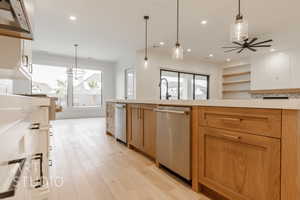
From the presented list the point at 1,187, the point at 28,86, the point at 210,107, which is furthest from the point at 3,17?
the point at 28,86

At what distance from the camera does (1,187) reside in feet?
0.89

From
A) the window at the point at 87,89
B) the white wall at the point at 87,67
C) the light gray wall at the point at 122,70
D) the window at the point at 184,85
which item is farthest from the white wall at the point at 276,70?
the window at the point at 87,89

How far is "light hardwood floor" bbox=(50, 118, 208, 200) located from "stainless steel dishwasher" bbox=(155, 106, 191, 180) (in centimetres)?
17

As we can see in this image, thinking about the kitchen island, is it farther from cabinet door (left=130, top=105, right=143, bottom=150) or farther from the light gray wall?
the light gray wall

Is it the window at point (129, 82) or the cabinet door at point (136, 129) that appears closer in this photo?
the cabinet door at point (136, 129)

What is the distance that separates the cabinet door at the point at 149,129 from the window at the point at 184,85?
4.22 meters

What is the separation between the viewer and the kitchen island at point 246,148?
3.11ft

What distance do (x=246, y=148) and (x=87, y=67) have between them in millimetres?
7608

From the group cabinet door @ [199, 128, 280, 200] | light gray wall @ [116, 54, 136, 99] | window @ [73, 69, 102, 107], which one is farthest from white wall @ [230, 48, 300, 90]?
window @ [73, 69, 102, 107]

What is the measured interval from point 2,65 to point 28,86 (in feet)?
20.7

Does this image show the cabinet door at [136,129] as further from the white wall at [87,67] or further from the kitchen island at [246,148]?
the white wall at [87,67]

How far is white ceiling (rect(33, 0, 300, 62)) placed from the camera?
3207mm

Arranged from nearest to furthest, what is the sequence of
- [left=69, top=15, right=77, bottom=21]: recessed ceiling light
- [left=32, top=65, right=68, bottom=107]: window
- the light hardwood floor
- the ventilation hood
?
the ventilation hood → the light hardwood floor → [left=69, top=15, right=77, bottom=21]: recessed ceiling light → [left=32, top=65, right=68, bottom=107]: window

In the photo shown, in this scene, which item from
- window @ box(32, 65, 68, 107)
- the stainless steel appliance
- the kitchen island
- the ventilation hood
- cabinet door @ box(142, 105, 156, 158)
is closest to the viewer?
the ventilation hood
